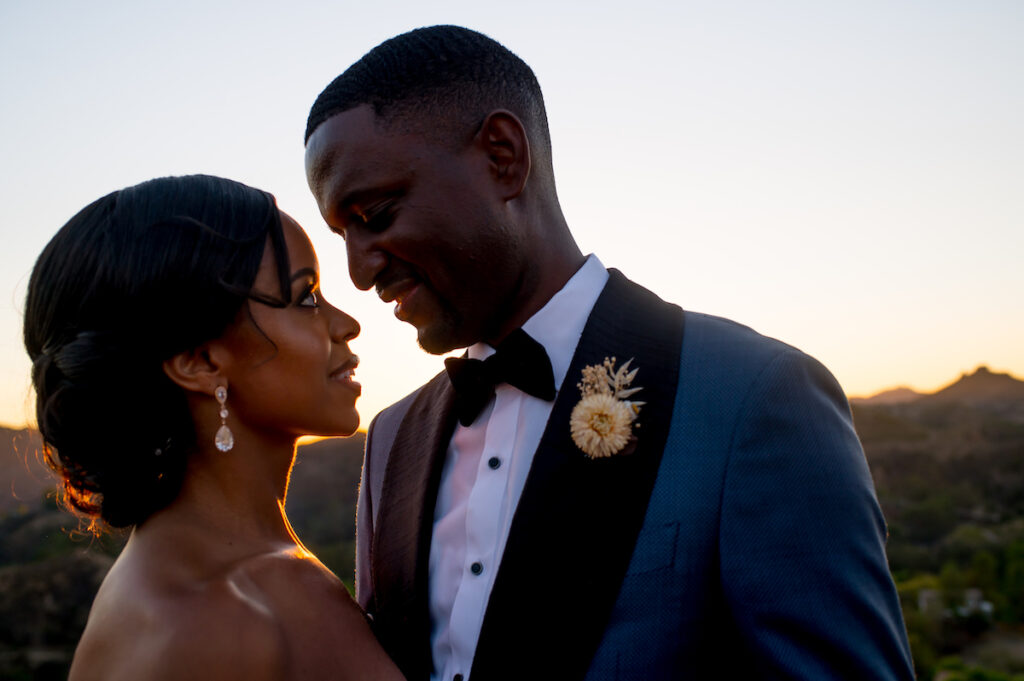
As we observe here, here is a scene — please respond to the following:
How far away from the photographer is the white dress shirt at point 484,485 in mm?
2508

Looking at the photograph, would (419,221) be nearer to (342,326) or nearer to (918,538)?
(342,326)

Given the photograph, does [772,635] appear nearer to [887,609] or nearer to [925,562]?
[887,609]

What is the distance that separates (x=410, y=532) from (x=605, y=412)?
2.59ft

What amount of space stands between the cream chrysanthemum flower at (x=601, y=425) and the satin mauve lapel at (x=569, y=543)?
25 millimetres

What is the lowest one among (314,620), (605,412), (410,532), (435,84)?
(314,620)

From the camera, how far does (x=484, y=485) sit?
2.64 metres

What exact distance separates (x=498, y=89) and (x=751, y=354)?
1341mm

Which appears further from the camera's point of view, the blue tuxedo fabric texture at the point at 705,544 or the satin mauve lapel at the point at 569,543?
the satin mauve lapel at the point at 569,543

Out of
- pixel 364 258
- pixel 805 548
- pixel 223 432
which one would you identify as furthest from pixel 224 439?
pixel 805 548

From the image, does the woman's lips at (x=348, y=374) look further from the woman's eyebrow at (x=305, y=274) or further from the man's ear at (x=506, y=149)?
the man's ear at (x=506, y=149)

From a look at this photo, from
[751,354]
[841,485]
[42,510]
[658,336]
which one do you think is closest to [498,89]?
[658,336]

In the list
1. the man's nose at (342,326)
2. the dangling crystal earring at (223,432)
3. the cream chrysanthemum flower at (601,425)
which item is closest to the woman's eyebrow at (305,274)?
the man's nose at (342,326)

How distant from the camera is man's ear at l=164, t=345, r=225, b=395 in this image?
8.38 ft

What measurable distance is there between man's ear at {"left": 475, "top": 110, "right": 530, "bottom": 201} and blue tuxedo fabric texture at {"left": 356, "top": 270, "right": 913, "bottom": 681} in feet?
2.23
